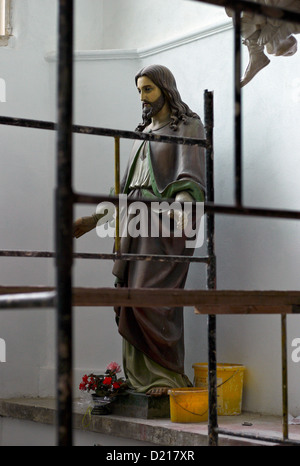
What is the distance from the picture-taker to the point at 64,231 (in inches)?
54.9

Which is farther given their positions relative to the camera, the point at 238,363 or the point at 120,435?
the point at 238,363

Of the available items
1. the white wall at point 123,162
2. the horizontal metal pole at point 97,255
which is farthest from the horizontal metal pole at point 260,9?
the white wall at point 123,162

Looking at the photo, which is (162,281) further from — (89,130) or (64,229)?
(64,229)

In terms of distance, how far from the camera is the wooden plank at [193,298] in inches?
75.7

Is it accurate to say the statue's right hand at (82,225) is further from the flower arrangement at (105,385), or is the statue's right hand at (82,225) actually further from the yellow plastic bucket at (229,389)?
the yellow plastic bucket at (229,389)

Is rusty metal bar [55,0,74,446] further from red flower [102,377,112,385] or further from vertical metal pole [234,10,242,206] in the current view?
red flower [102,377,112,385]

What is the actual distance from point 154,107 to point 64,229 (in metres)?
3.36

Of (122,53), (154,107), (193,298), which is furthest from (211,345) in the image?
(122,53)

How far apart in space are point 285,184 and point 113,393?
4.93 ft

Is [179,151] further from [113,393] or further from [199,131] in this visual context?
[113,393]

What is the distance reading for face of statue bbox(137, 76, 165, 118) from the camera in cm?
466

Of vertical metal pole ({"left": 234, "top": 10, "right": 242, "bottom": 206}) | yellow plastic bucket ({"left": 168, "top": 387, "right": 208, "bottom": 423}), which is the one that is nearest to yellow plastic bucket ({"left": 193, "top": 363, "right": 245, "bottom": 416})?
yellow plastic bucket ({"left": 168, "top": 387, "right": 208, "bottom": 423})

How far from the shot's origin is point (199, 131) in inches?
183
